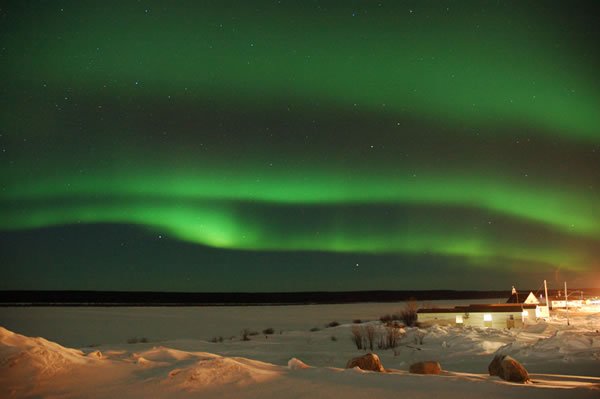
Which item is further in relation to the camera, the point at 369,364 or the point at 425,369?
the point at 369,364

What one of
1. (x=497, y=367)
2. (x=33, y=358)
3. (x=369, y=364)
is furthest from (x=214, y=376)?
(x=497, y=367)

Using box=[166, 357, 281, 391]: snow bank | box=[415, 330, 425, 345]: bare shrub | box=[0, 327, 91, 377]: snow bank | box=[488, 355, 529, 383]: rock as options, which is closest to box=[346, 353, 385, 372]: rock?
box=[488, 355, 529, 383]: rock

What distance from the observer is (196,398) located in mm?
8477

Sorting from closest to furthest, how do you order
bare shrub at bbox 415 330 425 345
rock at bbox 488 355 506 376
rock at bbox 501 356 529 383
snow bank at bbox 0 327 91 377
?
snow bank at bbox 0 327 91 377 → rock at bbox 501 356 529 383 → rock at bbox 488 355 506 376 → bare shrub at bbox 415 330 425 345

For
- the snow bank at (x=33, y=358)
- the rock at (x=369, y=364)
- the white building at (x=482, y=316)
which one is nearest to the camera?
the snow bank at (x=33, y=358)

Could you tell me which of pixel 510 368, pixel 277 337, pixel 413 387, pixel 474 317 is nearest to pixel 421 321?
pixel 474 317

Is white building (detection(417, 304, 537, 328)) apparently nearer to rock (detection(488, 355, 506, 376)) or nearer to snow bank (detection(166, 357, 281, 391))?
rock (detection(488, 355, 506, 376))

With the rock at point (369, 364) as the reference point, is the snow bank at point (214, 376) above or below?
above

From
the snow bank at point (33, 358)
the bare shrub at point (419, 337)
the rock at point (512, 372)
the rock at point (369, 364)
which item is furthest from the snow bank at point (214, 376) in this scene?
the bare shrub at point (419, 337)

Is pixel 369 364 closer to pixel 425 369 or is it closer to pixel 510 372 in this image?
pixel 425 369

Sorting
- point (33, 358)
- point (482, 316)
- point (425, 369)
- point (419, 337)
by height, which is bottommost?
point (419, 337)

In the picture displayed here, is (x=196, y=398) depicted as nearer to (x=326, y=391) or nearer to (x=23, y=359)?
(x=326, y=391)

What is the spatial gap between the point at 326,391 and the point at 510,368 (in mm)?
4992

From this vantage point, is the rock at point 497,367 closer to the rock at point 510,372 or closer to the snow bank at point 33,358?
the rock at point 510,372
